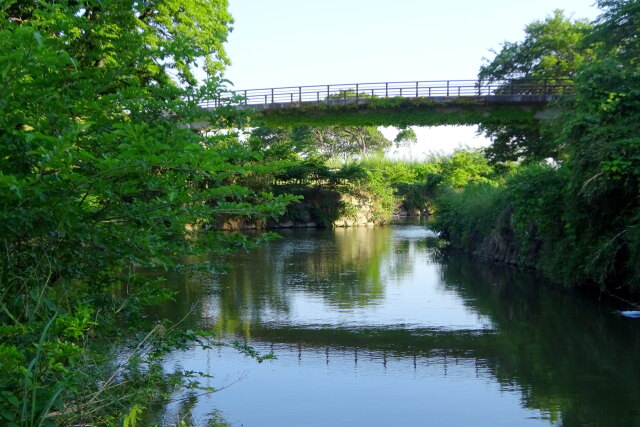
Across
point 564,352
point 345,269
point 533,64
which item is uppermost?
point 533,64

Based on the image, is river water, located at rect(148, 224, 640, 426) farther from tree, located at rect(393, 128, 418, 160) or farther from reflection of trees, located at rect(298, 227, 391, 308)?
tree, located at rect(393, 128, 418, 160)

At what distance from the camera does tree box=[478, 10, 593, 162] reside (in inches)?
1504

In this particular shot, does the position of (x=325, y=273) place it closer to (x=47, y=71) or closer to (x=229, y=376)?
(x=229, y=376)

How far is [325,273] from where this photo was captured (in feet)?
73.0

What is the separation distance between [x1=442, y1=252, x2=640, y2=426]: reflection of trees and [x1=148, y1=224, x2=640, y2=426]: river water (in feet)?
0.09

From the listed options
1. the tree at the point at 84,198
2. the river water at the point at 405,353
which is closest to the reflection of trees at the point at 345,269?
the river water at the point at 405,353

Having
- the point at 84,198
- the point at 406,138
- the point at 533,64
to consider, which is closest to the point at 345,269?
the point at 84,198

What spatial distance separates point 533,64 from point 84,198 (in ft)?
131

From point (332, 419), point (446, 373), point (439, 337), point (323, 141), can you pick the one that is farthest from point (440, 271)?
point (323, 141)

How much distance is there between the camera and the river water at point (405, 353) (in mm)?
8398

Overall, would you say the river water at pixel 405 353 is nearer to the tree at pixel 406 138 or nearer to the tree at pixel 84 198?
the tree at pixel 84 198

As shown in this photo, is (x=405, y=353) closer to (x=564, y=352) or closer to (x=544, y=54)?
(x=564, y=352)

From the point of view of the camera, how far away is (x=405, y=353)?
11.4 meters

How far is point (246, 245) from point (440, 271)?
59.5ft
